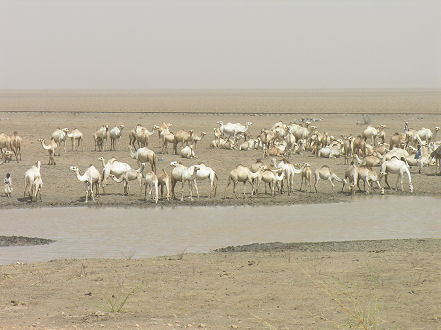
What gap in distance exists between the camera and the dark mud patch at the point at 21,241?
13.6 metres

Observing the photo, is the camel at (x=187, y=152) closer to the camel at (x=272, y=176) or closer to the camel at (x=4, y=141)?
the camel at (x=4, y=141)

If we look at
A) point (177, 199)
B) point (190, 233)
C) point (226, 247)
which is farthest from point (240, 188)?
point (226, 247)

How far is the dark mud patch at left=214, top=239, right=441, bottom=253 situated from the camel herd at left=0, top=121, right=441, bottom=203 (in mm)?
5923

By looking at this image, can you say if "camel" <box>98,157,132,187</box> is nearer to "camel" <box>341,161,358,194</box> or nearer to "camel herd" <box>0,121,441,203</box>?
"camel herd" <box>0,121,441,203</box>

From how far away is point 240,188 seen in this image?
20.7 metres

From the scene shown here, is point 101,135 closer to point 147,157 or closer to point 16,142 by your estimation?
point 16,142

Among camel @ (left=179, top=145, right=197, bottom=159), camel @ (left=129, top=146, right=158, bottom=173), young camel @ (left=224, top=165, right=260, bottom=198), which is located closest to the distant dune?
camel @ (left=179, top=145, right=197, bottom=159)

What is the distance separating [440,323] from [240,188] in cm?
1333

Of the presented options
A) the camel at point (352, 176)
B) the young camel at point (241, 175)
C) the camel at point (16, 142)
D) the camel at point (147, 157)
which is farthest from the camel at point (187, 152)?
the camel at point (352, 176)

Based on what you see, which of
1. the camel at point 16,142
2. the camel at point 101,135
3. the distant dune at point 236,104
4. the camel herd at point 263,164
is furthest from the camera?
the distant dune at point 236,104

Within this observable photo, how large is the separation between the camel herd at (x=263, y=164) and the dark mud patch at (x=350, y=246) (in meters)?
5.92

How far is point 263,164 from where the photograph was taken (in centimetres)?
2080

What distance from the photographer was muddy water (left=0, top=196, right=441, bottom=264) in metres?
13.3

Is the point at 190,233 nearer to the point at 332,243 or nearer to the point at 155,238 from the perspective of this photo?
the point at 155,238
